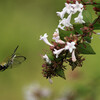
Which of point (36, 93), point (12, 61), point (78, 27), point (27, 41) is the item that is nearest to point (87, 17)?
point (78, 27)

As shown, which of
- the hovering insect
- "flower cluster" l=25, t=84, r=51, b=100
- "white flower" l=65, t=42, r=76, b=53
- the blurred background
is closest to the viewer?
"white flower" l=65, t=42, r=76, b=53

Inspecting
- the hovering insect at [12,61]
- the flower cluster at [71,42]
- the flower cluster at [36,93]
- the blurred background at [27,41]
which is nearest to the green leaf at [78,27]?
the flower cluster at [71,42]

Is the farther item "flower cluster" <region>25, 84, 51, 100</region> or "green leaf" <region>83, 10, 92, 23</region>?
"flower cluster" <region>25, 84, 51, 100</region>

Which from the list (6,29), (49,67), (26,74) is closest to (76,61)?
(49,67)

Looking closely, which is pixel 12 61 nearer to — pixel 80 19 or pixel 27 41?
pixel 80 19

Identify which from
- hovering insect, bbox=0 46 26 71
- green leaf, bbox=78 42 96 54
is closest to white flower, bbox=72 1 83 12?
green leaf, bbox=78 42 96 54

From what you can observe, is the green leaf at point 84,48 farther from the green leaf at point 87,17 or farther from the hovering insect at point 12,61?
the hovering insect at point 12,61

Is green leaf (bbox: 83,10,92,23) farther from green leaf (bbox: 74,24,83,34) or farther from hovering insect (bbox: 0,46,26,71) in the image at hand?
hovering insect (bbox: 0,46,26,71)
